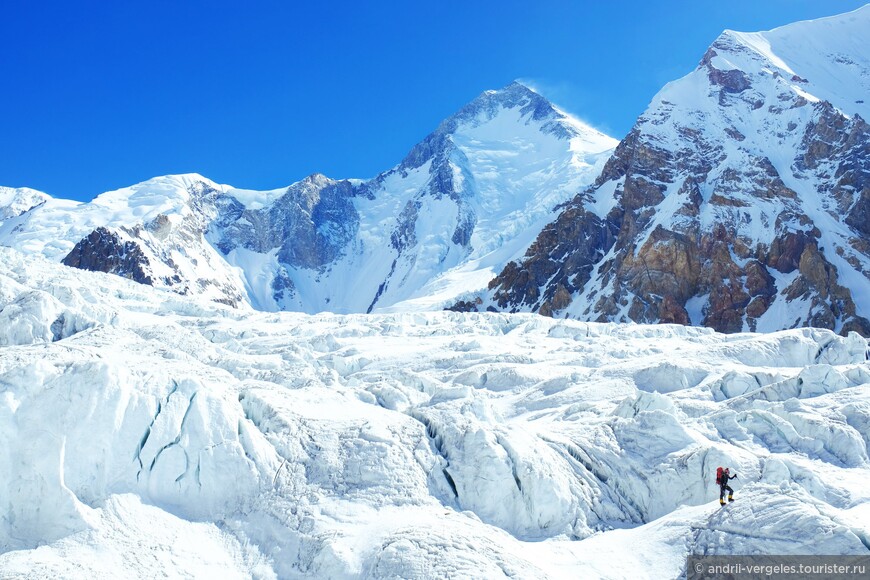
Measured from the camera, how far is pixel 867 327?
117 metres

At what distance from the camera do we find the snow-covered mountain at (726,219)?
13162 cm

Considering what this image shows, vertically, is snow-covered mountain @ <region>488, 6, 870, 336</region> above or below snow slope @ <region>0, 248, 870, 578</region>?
above

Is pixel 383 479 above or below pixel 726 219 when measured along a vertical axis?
below

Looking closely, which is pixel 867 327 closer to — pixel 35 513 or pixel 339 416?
pixel 339 416

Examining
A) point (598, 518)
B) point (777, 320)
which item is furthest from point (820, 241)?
point (598, 518)

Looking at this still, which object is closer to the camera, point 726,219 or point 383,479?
point 383,479

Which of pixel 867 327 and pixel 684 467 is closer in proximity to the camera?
pixel 684 467

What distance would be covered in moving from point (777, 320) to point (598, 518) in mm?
111755

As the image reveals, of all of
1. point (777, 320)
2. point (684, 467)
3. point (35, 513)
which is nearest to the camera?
point (35, 513)

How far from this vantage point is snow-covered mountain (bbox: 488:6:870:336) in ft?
432

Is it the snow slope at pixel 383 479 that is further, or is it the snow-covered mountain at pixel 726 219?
the snow-covered mountain at pixel 726 219

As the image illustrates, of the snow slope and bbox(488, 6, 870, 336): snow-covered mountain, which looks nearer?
the snow slope

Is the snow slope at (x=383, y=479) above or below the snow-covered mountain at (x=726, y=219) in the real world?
below

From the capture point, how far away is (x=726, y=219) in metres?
145
